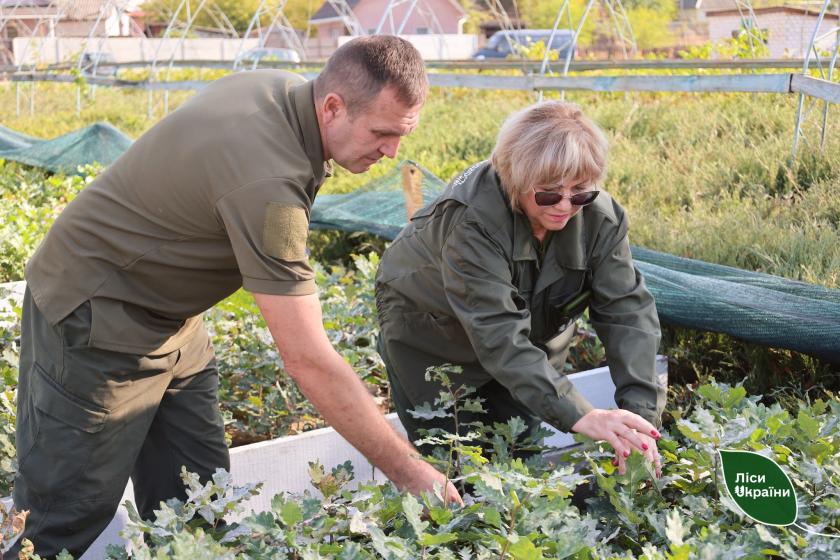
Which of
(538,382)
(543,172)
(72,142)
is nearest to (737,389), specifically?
(538,382)

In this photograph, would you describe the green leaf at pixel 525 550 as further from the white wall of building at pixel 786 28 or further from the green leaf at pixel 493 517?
the white wall of building at pixel 786 28

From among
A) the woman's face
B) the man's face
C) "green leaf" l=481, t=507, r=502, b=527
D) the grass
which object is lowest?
the grass

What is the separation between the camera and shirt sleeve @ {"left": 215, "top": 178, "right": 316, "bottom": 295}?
83.0 inches

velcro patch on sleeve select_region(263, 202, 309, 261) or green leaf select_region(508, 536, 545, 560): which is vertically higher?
velcro patch on sleeve select_region(263, 202, 309, 261)

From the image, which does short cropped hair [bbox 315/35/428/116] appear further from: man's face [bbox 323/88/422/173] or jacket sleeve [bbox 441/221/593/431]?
jacket sleeve [bbox 441/221/593/431]

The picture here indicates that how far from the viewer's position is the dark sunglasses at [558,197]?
2.46m

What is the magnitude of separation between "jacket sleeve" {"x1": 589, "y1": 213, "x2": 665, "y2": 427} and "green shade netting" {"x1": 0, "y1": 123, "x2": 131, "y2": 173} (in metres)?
7.21

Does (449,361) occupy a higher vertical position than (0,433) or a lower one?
higher

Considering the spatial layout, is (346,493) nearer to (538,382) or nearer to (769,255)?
(538,382)

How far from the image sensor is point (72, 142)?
9406 mm

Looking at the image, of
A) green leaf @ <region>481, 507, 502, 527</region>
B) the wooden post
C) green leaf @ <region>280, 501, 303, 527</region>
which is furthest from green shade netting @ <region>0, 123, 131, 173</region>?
green leaf @ <region>481, 507, 502, 527</region>

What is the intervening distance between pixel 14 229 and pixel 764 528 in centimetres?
520

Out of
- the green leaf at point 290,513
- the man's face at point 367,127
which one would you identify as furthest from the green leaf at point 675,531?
the man's face at point 367,127

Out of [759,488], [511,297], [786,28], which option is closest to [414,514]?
[759,488]
